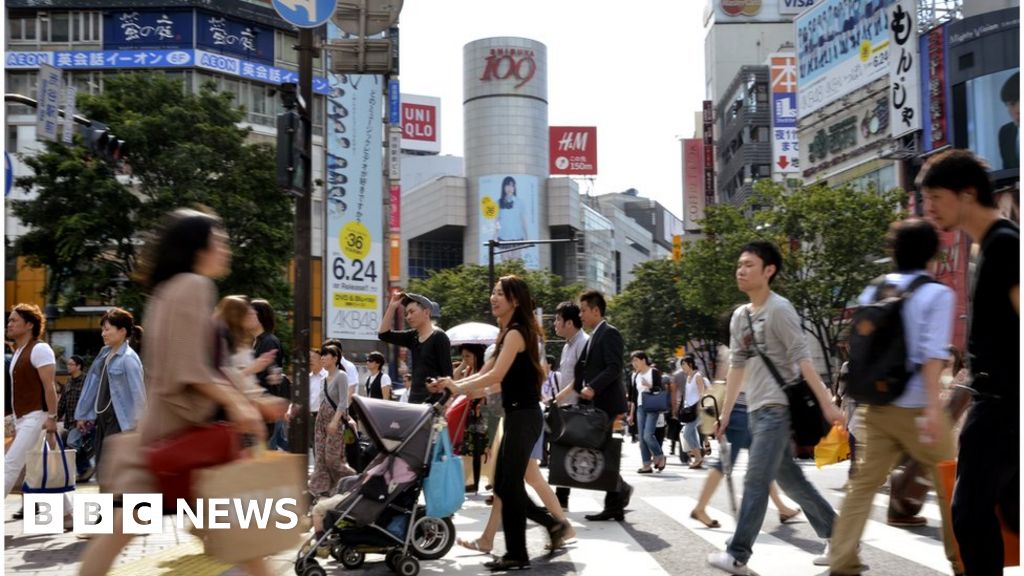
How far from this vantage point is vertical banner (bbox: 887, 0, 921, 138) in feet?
138

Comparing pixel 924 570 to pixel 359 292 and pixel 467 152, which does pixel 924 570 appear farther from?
pixel 467 152

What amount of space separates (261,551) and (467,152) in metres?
120

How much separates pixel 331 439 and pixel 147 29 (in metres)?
40.4

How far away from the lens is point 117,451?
401 cm

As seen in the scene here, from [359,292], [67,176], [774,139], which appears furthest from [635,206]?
[67,176]

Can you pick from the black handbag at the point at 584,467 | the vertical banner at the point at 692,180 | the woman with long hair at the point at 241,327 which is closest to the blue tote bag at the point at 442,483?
the woman with long hair at the point at 241,327

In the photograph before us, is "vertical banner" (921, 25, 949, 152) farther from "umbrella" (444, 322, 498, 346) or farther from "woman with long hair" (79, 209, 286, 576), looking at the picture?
"woman with long hair" (79, 209, 286, 576)

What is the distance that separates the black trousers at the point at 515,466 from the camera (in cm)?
599

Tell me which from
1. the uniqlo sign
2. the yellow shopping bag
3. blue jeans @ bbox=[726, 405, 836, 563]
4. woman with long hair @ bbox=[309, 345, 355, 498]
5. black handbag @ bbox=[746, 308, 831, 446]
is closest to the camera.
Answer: blue jeans @ bbox=[726, 405, 836, 563]

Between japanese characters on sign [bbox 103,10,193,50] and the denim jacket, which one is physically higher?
japanese characters on sign [bbox 103,10,193,50]

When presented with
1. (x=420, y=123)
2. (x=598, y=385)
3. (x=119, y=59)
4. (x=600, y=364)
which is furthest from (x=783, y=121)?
(x=420, y=123)

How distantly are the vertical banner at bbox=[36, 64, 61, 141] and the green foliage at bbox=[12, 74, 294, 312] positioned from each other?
13.2 m

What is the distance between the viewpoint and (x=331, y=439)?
9.49m

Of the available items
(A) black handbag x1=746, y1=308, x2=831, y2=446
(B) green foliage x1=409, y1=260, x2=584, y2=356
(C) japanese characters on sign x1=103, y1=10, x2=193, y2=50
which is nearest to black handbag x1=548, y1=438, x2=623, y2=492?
(A) black handbag x1=746, y1=308, x2=831, y2=446
